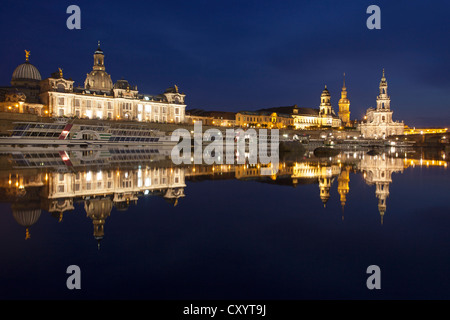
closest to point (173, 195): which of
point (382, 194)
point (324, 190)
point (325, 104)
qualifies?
point (324, 190)

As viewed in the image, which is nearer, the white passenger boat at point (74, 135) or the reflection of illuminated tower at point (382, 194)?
the reflection of illuminated tower at point (382, 194)

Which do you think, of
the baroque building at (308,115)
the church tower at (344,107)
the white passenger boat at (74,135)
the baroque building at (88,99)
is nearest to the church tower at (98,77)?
the baroque building at (88,99)

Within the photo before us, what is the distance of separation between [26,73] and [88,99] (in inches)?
608

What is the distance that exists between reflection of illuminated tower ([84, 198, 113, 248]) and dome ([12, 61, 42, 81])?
81596mm

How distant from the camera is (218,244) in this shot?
6.83 metres

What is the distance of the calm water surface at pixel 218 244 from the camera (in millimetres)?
4926

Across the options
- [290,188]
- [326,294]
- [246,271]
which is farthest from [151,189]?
[326,294]

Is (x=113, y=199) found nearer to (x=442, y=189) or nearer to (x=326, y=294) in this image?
(x=326, y=294)

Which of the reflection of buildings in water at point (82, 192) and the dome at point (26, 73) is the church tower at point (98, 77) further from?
the reflection of buildings in water at point (82, 192)

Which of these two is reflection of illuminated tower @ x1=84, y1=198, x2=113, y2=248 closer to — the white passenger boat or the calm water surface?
the calm water surface

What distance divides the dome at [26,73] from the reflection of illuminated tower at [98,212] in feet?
268

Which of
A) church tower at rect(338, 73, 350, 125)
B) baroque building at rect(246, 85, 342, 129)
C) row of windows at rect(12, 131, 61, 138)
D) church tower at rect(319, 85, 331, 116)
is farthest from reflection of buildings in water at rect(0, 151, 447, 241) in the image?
church tower at rect(338, 73, 350, 125)

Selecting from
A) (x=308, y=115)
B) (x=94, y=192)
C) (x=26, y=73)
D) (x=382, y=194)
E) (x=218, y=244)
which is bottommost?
(x=218, y=244)

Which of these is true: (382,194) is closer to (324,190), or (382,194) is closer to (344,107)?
(324,190)
